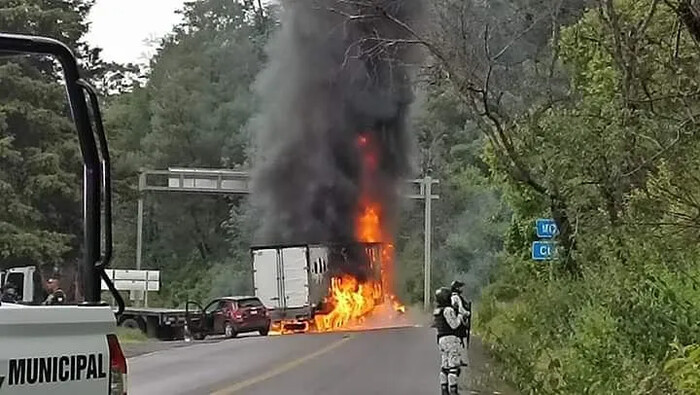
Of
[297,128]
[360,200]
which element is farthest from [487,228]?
[297,128]

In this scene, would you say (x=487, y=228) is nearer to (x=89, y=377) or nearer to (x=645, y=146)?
(x=645, y=146)

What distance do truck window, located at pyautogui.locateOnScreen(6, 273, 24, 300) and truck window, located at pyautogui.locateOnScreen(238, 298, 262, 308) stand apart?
28.4 m

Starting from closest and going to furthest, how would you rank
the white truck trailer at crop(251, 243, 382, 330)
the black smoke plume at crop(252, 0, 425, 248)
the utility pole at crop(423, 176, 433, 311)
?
the white truck trailer at crop(251, 243, 382, 330)
the black smoke plume at crop(252, 0, 425, 248)
the utility pole at crop(423, 176, 433, 311)

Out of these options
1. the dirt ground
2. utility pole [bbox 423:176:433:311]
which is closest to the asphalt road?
the dirt ground

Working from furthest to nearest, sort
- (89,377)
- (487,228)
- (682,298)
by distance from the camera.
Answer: (487,228), (682,298), (89,377)

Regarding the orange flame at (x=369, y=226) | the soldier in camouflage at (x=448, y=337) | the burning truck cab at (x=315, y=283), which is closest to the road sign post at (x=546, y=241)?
the soldier in camouflage at (x=448, y=337)

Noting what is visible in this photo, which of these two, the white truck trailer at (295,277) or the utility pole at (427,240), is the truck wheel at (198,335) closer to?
the white truck trailer at (295,277)

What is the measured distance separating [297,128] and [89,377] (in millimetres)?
33781

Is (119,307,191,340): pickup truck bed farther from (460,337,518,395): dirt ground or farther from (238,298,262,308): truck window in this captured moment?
(460,337,518,395): dirt ground

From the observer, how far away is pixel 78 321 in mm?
4680

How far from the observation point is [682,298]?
10875mm

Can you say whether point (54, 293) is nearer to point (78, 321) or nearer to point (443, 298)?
point (78, 321)

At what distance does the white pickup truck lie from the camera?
4375 mm

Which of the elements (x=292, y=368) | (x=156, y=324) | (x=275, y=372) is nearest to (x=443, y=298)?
(x=275, y=372)
